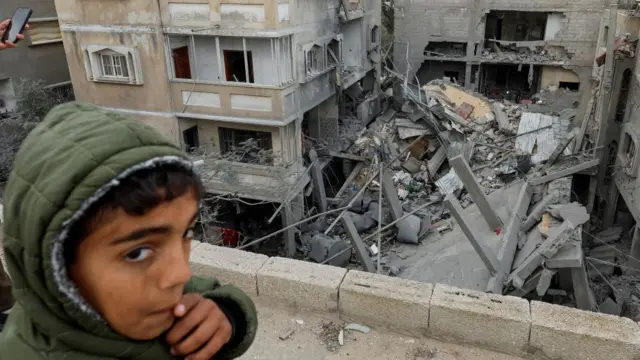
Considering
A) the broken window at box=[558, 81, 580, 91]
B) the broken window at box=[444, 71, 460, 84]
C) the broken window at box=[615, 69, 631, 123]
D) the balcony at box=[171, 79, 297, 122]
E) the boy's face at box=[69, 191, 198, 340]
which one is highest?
the boy's face at box=[69, 191, 198, 340]

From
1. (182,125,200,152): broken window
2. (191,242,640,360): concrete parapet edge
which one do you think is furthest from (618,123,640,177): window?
(182,125,200,152): broken window

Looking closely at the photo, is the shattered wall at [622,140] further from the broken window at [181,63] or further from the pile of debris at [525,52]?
the broken window at [181,63]

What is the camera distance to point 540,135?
17.6 metres

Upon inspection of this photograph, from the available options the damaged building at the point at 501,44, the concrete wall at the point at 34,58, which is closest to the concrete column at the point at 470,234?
the concrete wall at the point at 34,58

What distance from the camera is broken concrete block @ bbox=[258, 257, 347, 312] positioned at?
390cm

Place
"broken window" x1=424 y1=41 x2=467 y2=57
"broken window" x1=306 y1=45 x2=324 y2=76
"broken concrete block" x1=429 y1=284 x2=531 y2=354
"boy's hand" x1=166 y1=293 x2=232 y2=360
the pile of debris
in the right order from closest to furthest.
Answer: "boy's hand" x1=166 y1=293 x2=232 y2=360, "broken concrete block" x1=429 y1=284 x2=531 y2=354, "broken window" x1=306 y1=45 x2=324 y2=76, the pile of debris, "broken window" x1=424 y1=41 x2=467 y2=57

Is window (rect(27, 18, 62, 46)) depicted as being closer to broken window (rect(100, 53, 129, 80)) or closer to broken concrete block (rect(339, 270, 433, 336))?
broken window (rect(100, 53, 129, 80))

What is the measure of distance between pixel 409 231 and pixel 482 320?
851 cm

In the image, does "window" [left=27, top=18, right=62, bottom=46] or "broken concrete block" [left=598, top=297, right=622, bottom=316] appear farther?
"window" [left=27, top=18, right=62, bottom=46]

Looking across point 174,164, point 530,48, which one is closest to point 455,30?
point 530,48

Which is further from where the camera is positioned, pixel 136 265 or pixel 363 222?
pixel 363 222

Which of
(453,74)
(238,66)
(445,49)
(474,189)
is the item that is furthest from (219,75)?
(453,74)

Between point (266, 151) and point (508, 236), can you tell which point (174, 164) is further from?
point (266, 151)

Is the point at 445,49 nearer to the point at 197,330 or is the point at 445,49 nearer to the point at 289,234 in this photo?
the point at 289,234
